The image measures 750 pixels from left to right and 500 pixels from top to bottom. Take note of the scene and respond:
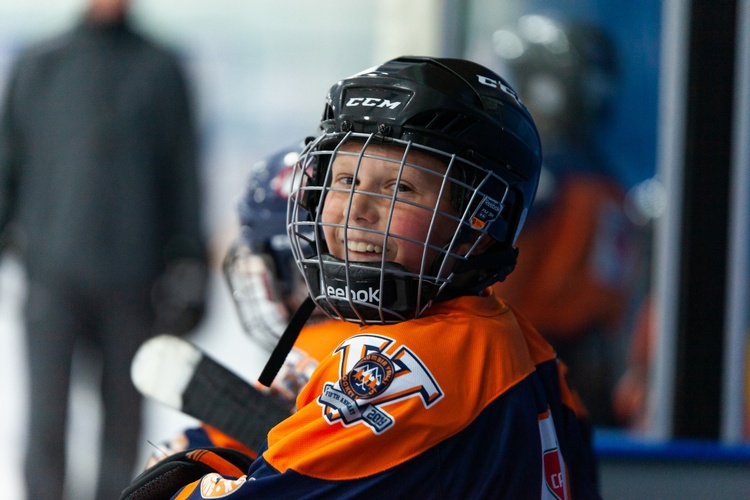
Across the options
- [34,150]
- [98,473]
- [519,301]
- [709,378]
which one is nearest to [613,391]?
[519,301]

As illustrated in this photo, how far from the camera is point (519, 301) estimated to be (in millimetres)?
3795

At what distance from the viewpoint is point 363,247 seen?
142 centimetres

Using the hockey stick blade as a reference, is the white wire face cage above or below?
above

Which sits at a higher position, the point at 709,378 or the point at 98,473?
the point at 709,378

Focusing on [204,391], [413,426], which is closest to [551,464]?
[413,426]

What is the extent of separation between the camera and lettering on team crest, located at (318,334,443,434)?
1.22 meters

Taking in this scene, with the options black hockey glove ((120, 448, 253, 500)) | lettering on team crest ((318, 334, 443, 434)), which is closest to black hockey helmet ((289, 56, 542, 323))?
lettering on team crest ((318, 334, 443, 434))

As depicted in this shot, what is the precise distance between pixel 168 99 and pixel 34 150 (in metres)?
0.52

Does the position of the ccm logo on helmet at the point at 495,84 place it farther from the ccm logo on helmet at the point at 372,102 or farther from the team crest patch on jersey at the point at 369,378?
the team crest patch on jersey at the point at 369,378

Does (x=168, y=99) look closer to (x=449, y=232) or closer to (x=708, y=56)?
(x=708, y=56)

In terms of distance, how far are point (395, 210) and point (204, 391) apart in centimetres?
55

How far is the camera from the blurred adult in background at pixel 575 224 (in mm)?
3775

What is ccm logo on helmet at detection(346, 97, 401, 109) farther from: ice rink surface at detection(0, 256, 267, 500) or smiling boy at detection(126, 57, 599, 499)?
ice rink surface at detection(0, 256, 267, 500)

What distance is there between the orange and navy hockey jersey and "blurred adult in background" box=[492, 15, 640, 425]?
2463 millimetres
